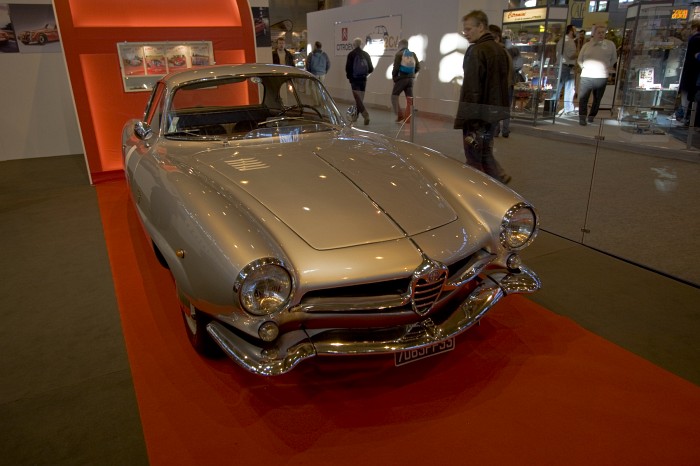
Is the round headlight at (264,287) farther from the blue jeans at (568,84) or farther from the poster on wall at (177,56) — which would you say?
the blue jeans at (568,84)

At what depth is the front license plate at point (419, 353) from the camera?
217 centimetres

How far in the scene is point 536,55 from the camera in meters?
9.36

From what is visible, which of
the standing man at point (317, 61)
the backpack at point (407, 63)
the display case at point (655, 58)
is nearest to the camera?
the display case at point (655, 58)

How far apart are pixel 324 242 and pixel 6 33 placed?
7.73 meters

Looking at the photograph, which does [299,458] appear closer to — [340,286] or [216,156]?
[340,286]

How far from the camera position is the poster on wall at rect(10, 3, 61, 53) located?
733 centimetres

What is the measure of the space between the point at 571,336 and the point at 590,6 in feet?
47.5

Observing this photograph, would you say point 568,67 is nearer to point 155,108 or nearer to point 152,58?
point 152,58

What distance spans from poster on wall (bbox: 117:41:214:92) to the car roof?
3116 mm

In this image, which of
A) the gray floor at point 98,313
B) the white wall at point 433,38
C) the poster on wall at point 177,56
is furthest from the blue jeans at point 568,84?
the poster on wall at point 177,56

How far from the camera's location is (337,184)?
2594mm

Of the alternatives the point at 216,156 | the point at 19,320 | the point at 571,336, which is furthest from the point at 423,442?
the point at 19,320

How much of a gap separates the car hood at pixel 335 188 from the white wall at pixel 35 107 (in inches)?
234

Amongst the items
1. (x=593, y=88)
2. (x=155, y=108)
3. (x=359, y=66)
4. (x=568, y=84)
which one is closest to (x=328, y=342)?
(x=155, y=108)
